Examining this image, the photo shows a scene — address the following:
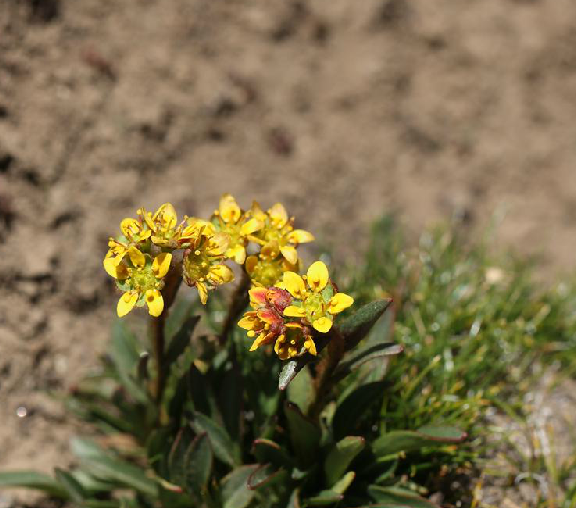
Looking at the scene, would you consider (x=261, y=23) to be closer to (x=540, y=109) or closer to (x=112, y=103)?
(x=112, y=103)

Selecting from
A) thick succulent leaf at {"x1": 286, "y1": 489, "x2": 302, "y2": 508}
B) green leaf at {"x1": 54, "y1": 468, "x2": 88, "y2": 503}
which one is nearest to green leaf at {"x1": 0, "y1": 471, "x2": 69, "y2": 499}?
green leaf at {"x1": 54, "y1": 468, "x2": 88, "y2": 503}

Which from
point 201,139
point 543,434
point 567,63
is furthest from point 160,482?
point 567,63

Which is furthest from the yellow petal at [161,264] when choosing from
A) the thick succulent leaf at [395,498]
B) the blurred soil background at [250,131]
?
the blurred soil background at [250,131]

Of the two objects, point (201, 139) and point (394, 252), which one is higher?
point (201, 139)

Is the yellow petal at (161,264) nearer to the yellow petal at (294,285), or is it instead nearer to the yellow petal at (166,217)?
the yellow petal at (166,217)

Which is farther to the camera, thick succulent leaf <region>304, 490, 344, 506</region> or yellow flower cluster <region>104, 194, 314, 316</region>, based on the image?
thick succulent leaf <region>304, 490, 344, 506</region>

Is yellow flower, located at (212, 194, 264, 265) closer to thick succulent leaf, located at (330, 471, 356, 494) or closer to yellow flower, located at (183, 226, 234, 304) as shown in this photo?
yellow flower, located at (183, 226, 234, 304)
